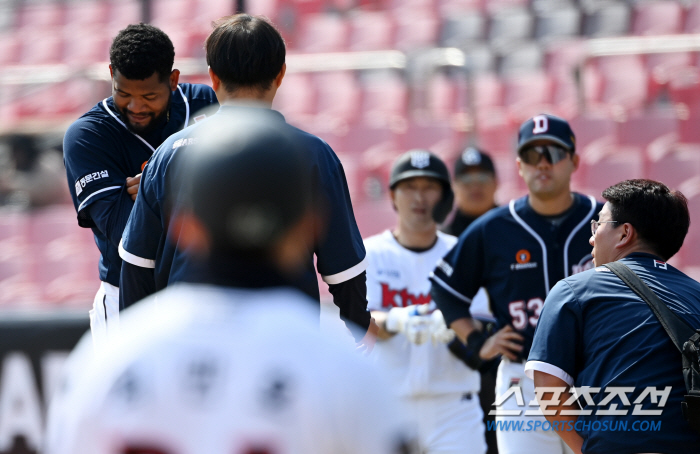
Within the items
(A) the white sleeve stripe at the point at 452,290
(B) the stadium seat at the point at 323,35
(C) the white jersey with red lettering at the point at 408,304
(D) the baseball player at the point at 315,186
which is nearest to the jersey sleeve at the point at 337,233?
(D) the baseball player at the point at 315,186

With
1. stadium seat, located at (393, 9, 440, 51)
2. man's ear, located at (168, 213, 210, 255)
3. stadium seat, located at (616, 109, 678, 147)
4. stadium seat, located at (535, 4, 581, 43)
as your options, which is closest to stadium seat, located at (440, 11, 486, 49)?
stadium seat, located at (393, 9, 440, 51)

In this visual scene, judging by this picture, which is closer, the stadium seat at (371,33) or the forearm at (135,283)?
the forearm at (135,283)

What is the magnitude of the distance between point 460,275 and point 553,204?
1.93 ft

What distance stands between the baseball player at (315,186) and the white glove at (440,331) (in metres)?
2.27

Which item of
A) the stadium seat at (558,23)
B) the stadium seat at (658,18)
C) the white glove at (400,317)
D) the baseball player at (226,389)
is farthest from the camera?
the stadium seat at (558,23)

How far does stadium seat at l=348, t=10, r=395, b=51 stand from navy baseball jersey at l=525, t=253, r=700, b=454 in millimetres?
9972

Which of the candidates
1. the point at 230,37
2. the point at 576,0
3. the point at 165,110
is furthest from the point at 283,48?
the point at 576,0

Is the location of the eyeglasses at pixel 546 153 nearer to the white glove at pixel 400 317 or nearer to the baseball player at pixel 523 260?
the baseball player at pixel 523 260

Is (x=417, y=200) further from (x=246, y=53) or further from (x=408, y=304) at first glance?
(x=246, y=53)

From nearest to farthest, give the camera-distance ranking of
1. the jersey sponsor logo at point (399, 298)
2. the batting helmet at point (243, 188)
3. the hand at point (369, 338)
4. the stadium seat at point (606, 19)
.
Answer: the batting helmet at point (243, 188), the hand at point (369, 338), the jersey sponsor logo at point (399, 298), the stadium seat at point (606, 19)

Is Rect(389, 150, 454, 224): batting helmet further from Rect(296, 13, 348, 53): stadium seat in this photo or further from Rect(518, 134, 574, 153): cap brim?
Rect(296, 13, 348, 53): stadium seat

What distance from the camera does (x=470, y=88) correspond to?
8773mm

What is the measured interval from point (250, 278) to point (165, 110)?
1673 mm

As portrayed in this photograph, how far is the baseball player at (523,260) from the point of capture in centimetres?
428
